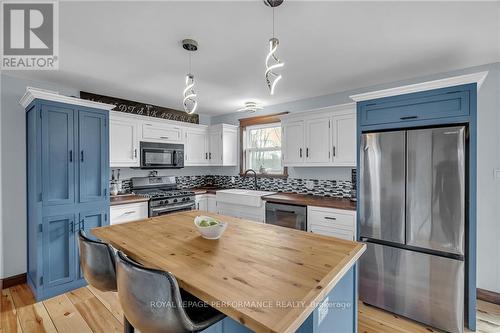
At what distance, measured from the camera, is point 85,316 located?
2.32 metres

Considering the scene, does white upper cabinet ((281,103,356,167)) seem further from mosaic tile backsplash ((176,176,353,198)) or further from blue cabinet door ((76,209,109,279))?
blue cabinet door ((76,209,109,279))

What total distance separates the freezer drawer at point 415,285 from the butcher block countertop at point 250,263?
119cm

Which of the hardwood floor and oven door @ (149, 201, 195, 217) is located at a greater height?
oven door @ (149, 201, 195, 217)

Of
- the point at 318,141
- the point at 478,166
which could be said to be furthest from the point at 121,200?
the point at 478,166

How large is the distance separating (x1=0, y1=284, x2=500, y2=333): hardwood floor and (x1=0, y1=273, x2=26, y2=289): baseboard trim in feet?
0.45

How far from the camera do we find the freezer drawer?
208 cm

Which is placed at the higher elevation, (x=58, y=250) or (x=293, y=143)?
(x=293, y=143)

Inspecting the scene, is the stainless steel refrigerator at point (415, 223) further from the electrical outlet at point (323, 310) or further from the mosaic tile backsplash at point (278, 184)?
the electrical outlet at point (323, 310)

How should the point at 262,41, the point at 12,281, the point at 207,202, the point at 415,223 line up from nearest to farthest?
the point at 262,41
the point at 415,223
the point at 12,281
the point at 207,202

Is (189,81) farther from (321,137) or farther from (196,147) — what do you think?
(196,147)

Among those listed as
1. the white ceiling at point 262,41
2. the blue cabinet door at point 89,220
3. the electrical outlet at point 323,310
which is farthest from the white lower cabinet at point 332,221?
the blue cabinet door at point 89,220

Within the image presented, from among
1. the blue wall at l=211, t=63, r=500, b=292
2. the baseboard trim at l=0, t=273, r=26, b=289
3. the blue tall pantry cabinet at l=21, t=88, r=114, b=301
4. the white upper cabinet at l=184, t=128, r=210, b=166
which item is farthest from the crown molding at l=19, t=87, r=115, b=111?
the blue wall at l=211, t=63, r=500, b=292

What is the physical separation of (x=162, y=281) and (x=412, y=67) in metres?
3.13

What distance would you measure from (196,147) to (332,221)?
2.84m
